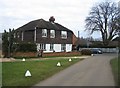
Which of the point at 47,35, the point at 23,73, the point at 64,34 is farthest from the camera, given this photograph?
the point at 64,34

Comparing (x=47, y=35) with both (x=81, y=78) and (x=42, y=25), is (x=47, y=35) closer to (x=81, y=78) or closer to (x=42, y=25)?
(x=42, y=25)

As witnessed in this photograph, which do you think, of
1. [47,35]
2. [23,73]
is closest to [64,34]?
[47,35]

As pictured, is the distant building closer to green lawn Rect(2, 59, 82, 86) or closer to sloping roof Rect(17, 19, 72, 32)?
sloping roof Rect(17, 19, 72, 32)

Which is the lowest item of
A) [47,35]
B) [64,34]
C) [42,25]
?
[47,35]

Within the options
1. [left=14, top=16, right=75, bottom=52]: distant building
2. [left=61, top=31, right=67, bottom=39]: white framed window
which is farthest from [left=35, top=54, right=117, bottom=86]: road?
[left=61, top=31, right=67, bottom=39]: white framed window

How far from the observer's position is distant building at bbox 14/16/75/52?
2238 inches

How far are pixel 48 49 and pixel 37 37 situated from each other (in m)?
3.66

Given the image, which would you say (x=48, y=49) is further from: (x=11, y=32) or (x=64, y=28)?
(x=11, y=32)

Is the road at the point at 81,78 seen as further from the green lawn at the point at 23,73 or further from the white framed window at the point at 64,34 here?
the white framed window at the point at 64,34

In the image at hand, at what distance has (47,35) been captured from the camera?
58719mm

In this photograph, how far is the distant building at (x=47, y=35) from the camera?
5684 cm

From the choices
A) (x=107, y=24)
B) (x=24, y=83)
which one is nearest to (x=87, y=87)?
(x=24, y=83)

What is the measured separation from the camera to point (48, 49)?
58.5 meters

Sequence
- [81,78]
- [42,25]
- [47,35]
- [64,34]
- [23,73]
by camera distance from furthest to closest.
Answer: [64,34] < [47,35] < [42,25] < [23,73] < [81,78]
